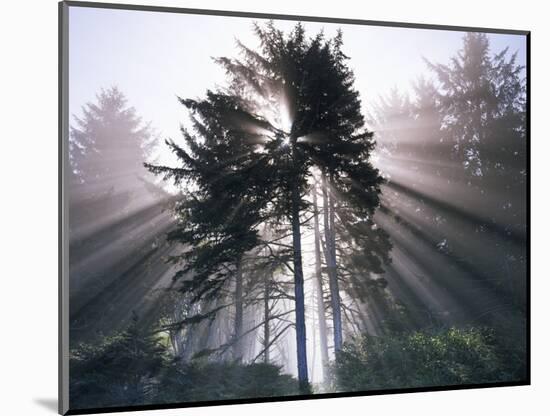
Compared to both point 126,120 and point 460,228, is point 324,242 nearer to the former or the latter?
point 460,228

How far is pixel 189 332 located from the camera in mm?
9539

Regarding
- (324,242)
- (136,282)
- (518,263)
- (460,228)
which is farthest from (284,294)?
(518,263)

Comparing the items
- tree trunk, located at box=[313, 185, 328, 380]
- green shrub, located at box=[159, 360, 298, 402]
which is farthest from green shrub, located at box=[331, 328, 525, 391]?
green shrub, located at box=[159, 360, 298, 402]

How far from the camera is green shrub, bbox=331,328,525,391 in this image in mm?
9844

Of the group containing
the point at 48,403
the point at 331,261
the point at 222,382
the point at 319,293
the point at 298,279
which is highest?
the point at 331,261

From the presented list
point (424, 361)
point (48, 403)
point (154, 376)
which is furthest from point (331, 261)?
point (48, 403)

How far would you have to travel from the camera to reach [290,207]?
9789mm

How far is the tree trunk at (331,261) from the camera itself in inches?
386

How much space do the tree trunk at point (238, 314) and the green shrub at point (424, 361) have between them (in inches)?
50.1

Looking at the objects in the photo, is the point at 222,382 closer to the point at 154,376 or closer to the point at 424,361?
the point at 154,376

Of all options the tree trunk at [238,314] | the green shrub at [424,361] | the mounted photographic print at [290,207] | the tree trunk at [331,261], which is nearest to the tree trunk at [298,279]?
the mounted photographic print at [290,207]

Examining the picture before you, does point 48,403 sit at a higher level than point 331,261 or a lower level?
lower

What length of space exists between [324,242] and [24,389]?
4147 millimetres

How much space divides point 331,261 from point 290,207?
91cm
